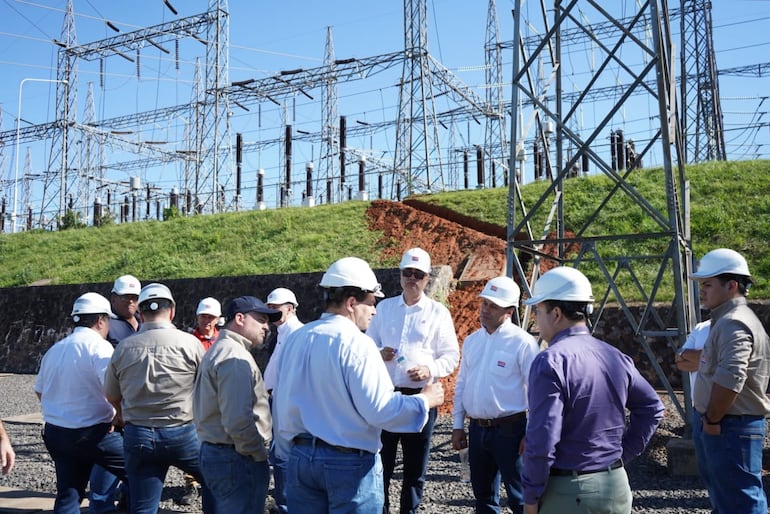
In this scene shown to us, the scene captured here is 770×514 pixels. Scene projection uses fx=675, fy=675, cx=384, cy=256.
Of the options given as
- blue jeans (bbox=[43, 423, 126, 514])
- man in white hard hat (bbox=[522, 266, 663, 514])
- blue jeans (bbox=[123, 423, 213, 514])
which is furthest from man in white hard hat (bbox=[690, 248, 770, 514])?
blue jeans (bbox=[43, 423, 126, 514])

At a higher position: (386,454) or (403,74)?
(403,74)

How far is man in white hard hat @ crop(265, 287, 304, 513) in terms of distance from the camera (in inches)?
194

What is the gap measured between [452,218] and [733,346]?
13951mm

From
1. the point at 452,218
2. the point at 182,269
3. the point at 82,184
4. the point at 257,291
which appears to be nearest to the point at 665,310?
the point at 452,218

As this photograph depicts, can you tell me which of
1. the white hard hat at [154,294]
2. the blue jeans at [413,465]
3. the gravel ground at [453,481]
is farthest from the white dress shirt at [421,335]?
the white hard hat at [154,294]

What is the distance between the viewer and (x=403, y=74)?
81.0 feet

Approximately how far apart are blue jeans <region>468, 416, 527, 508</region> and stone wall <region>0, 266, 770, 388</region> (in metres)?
6.99

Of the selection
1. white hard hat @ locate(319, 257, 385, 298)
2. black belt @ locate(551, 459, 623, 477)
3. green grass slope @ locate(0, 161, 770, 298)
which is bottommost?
black belt @ locate(551, 459, 623, 477)

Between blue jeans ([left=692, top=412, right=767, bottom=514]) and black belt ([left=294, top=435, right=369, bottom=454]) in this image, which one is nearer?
black belt ([left=294, top=435, right=369, bottom=454])

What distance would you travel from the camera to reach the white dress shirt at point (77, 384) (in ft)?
15.4

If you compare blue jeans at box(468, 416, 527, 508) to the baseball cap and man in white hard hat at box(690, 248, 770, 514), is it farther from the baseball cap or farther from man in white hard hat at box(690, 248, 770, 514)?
the baseball cap

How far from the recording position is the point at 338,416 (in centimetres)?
300

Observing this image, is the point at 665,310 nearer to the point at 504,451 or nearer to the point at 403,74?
the point at 504,451

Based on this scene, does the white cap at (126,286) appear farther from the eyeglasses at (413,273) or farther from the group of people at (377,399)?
the eyeglasses at (413,273)
